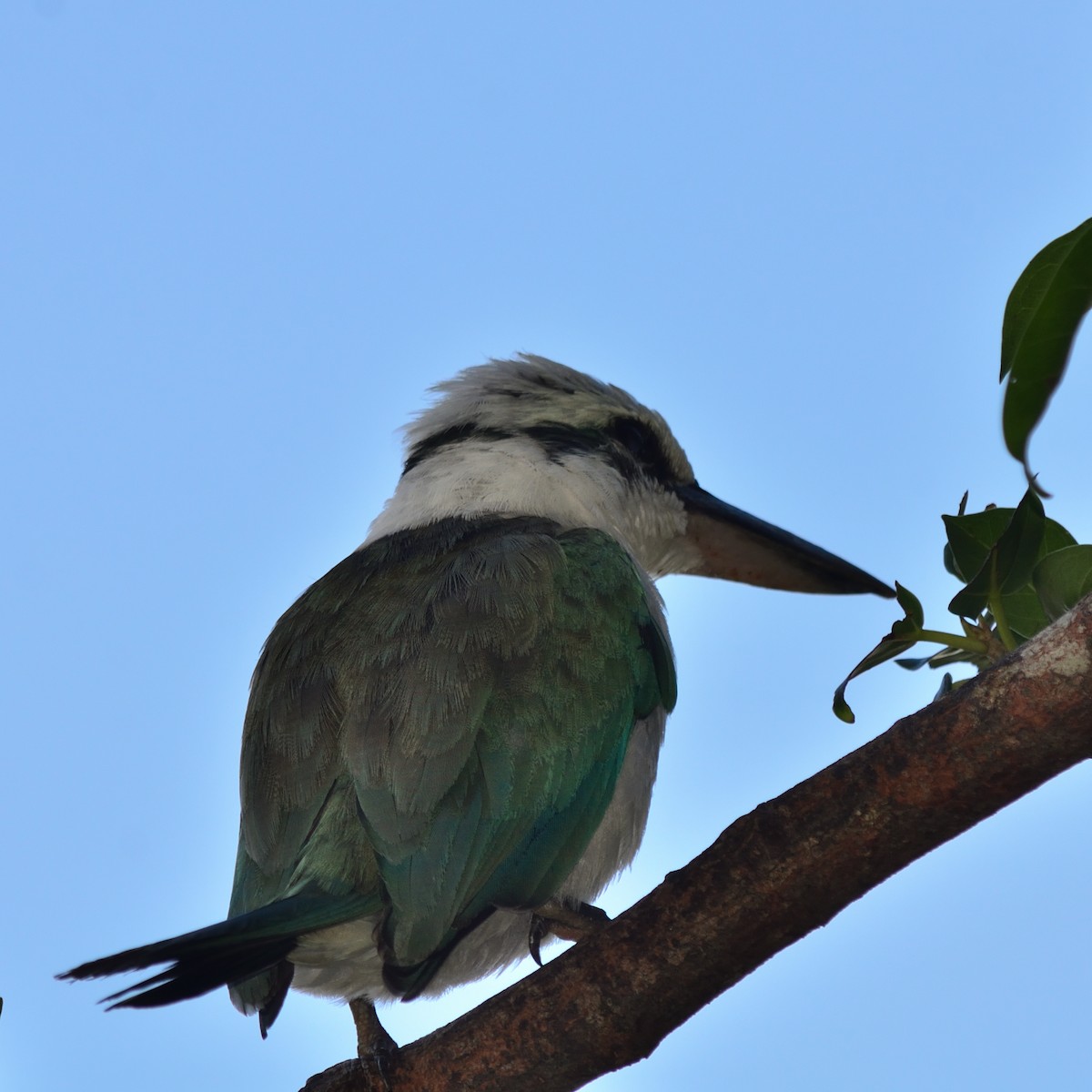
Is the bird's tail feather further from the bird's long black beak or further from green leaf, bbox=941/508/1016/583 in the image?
the bird's long black beak

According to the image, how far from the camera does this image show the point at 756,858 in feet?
8.41

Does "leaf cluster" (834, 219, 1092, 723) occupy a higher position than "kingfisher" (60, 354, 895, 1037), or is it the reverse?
"kingfisher" (60, 354, 895, 1037)

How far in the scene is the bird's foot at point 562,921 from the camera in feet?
11.5

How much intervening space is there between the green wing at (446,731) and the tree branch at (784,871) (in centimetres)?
32

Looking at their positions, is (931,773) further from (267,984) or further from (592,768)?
(267,984)

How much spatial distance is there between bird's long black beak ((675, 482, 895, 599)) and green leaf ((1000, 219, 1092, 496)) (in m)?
3.21

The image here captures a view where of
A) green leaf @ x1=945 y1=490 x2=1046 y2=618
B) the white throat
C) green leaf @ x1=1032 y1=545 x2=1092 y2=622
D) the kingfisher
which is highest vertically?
the white throat

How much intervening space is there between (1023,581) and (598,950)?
1082 mm

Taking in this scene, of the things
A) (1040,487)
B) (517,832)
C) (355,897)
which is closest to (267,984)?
(355,897)

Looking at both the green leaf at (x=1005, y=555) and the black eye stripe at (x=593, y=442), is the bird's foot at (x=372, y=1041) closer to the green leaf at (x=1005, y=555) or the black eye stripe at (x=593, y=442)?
the green leaf at (x=1005, y=555)

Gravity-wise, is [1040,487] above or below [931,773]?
above

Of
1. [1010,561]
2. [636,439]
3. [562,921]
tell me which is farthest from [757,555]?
[1010,561]

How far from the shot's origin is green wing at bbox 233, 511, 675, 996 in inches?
126

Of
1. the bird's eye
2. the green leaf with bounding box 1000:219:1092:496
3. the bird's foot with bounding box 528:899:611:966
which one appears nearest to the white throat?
the bird's eye
